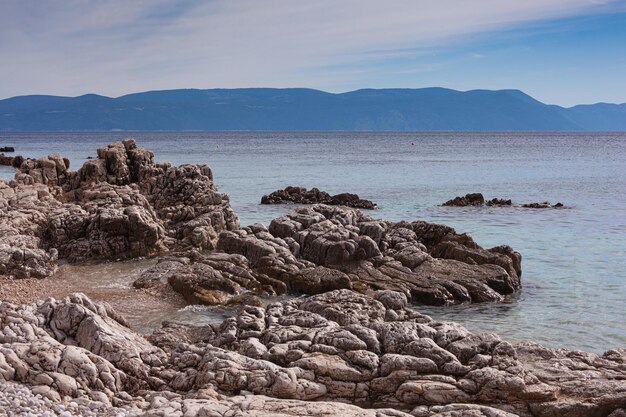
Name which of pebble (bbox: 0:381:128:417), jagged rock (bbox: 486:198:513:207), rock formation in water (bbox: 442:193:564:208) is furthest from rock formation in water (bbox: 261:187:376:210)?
pebble (bbox: 0:381:128:417)

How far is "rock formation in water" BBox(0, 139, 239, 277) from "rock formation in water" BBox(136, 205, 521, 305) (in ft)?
11.9

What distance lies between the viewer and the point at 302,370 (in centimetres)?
1280

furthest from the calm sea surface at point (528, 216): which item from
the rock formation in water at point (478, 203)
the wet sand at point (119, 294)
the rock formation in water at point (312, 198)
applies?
the wet sand at point (119, 294)

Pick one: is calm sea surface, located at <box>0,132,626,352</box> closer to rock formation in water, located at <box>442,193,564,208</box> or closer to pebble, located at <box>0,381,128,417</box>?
rock formation in water, located at <box>442,193,564,208</box>

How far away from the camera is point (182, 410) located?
10805mm

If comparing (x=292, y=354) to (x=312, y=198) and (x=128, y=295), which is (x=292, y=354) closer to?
(x=128, y=295)

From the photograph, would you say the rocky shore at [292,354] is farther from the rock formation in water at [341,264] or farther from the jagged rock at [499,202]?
the jagged rock at [499,202]

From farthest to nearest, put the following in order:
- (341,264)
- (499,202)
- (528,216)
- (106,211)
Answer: (499,202) → (528,216) → (106,211) → (341,264)

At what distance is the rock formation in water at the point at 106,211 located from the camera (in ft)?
87.0

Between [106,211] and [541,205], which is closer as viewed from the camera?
[106,211]

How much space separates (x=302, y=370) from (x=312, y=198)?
120 feet

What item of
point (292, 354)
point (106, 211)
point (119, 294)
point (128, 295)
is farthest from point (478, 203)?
point (292, 354)

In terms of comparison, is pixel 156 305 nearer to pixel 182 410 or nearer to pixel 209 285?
pixel 209 285

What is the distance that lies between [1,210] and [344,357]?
65.8ft
